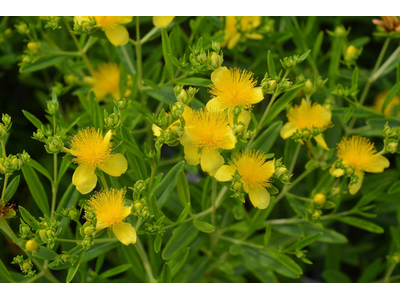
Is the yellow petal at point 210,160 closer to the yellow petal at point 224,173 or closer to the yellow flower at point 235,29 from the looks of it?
the yellow petal at point 224,173

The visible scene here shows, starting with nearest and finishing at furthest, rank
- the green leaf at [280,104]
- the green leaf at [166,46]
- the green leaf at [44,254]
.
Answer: the green leaf at [44,254] → the green leaf at [280,104] → the green leaf at [166,46]

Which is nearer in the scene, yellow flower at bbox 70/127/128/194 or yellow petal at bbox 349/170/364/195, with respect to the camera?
yellow flower at bbox 70/127/128/194

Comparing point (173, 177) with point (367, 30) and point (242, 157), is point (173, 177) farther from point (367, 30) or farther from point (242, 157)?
point (367, 30)

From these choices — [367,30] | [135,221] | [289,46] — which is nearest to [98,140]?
[135,221]

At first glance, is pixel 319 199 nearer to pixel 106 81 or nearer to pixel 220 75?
pixel 220 75

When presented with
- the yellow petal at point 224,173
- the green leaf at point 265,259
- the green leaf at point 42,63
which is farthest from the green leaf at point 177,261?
the green leaf at point 42,63

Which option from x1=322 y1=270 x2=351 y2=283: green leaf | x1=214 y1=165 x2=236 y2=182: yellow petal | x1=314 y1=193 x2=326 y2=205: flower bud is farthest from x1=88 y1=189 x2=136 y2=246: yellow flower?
x1=322 y1=270 x2=351 y2=283: green leaf

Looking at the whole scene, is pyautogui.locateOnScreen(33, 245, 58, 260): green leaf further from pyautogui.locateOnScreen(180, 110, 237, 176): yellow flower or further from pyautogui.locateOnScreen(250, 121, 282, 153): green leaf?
pyautogui.locateOnScreen(250, 121, 282, 153): green leaf
